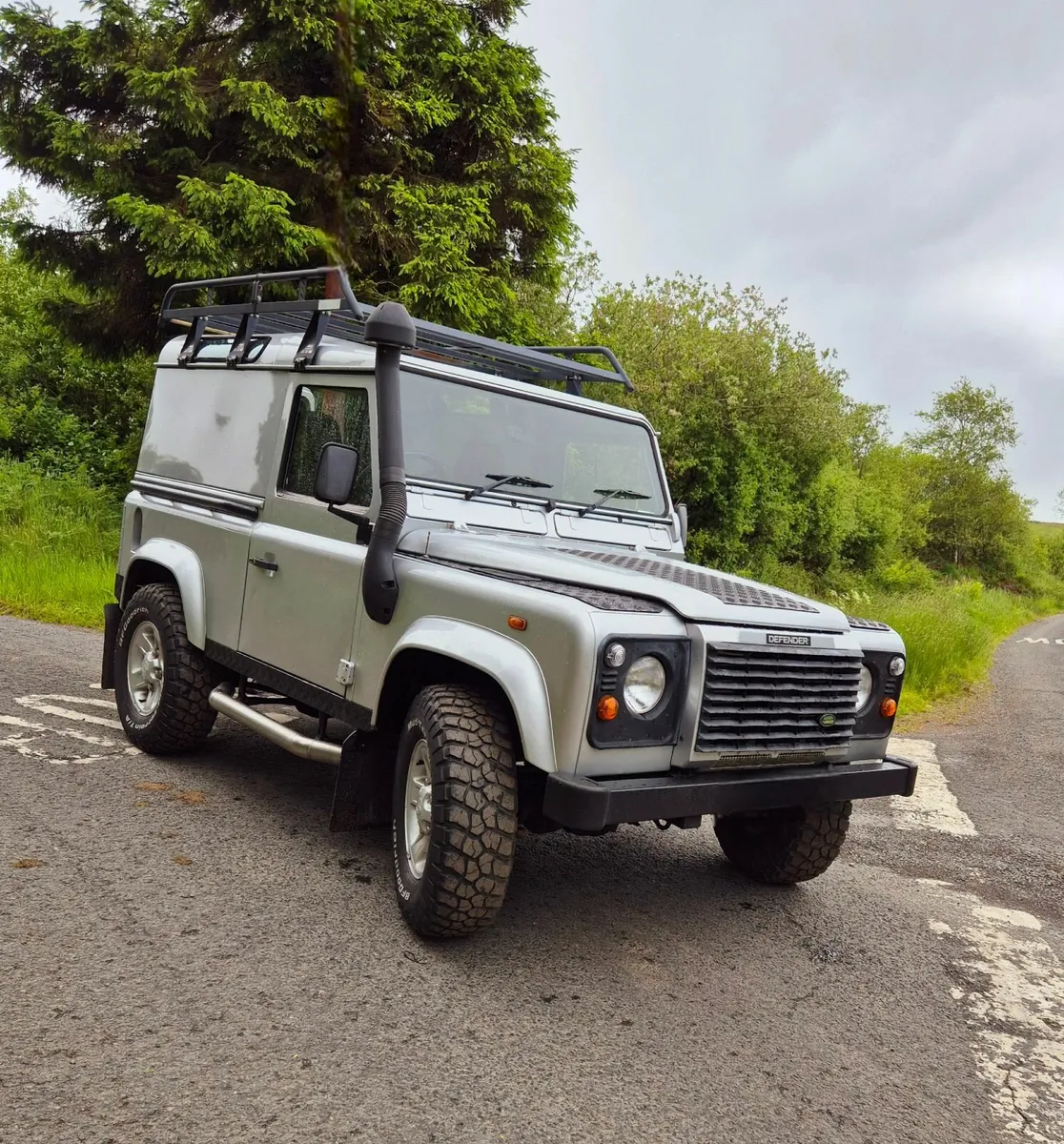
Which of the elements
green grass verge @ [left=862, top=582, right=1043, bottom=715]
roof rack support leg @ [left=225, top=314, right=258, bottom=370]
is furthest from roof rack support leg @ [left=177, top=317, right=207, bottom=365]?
green grass verge @ [left=862, top=582, right=1043, bottom=715]

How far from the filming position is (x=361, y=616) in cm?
432

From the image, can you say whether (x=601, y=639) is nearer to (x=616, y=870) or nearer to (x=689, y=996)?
(x=689, y=996)

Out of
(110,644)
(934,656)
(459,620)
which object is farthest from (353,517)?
(934,656)

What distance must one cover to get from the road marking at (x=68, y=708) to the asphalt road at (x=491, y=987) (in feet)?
2.77

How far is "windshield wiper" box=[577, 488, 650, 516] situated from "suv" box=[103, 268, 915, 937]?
0.05 ft

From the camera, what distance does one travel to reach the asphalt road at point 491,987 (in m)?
2.75

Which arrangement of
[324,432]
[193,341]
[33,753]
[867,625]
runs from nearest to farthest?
[867,625]
[324,432]
[33,753]
[193,341]

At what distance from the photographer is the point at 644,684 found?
3504mm

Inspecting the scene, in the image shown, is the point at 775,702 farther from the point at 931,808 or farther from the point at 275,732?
the point at 931,808

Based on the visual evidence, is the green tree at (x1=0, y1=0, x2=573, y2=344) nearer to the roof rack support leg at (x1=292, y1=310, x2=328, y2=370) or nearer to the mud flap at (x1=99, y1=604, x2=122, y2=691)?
the mud flap at (x1=99, y1=604, x2=122, y2=691)

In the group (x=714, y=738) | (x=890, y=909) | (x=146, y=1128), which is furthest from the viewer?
(x=890, y=909)

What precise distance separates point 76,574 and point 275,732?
27.3ft

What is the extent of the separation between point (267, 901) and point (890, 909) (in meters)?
2.70

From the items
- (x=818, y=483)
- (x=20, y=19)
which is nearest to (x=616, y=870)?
(x=20, y=19)
